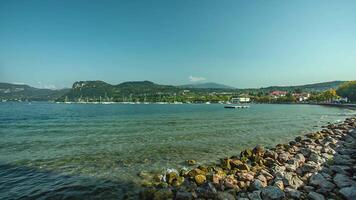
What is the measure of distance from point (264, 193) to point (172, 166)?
7.09 metres

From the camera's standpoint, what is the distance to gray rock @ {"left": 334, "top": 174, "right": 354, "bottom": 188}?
10957 millimetres

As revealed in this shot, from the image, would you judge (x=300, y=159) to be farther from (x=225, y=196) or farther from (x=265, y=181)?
(x=225, y=196)

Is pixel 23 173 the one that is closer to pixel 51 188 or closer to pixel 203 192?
pixel 51 188

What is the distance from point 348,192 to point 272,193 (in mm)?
3098

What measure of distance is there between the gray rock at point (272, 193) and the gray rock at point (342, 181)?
314 centimetres

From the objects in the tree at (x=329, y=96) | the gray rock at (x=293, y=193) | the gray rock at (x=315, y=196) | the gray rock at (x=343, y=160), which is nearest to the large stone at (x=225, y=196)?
the gray rock at (x=293, y=193)

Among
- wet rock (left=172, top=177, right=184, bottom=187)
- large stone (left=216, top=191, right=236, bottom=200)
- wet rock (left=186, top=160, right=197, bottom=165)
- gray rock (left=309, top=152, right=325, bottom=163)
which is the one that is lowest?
wet rock (left=186, top=160, right=197, bottom=165)

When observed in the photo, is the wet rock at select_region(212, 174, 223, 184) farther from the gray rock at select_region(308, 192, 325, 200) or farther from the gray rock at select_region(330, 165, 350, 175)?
the gray rock at select_region(330, 165, 350, 175)

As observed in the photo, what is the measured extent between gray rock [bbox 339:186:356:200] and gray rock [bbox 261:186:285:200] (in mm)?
2490

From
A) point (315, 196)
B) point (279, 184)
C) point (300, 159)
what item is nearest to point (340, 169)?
point (300, 159)

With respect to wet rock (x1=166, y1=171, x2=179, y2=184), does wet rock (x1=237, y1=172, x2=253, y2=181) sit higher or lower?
higher

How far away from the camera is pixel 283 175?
12.1 meters

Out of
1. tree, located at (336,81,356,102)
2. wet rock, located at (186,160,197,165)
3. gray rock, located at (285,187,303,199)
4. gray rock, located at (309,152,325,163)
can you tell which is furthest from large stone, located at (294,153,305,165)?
tree, located at (336,81,356,102)

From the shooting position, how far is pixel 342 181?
1129cm
